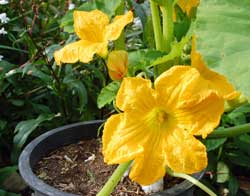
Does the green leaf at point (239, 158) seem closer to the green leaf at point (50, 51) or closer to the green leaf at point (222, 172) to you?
the green leaf at point (222, 172)

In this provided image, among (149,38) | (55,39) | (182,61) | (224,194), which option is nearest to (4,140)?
(55,39)

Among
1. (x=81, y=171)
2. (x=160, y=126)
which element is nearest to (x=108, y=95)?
(x=160, y=126)

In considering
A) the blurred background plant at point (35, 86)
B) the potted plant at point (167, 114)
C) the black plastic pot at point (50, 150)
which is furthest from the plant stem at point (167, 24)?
the blurred background plant at point (35, 86)

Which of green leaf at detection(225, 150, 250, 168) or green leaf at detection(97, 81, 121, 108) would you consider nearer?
green leaf at detection(97, 81, 121, 108)

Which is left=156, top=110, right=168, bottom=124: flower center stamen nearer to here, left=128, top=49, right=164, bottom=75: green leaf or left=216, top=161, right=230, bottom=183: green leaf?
left=128, top=49, right=164, bottom=75: green leaf

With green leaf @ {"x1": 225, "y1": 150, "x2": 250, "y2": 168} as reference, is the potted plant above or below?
above

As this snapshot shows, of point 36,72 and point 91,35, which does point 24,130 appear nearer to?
point 36,72

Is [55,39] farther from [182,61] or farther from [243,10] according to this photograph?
→ [243,10]

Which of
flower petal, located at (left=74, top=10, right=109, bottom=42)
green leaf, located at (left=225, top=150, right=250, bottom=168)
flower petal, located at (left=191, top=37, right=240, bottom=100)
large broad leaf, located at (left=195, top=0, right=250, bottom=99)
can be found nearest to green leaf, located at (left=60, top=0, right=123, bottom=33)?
flower petal, located at (left=74, top=10, right=109, bottom=42)
